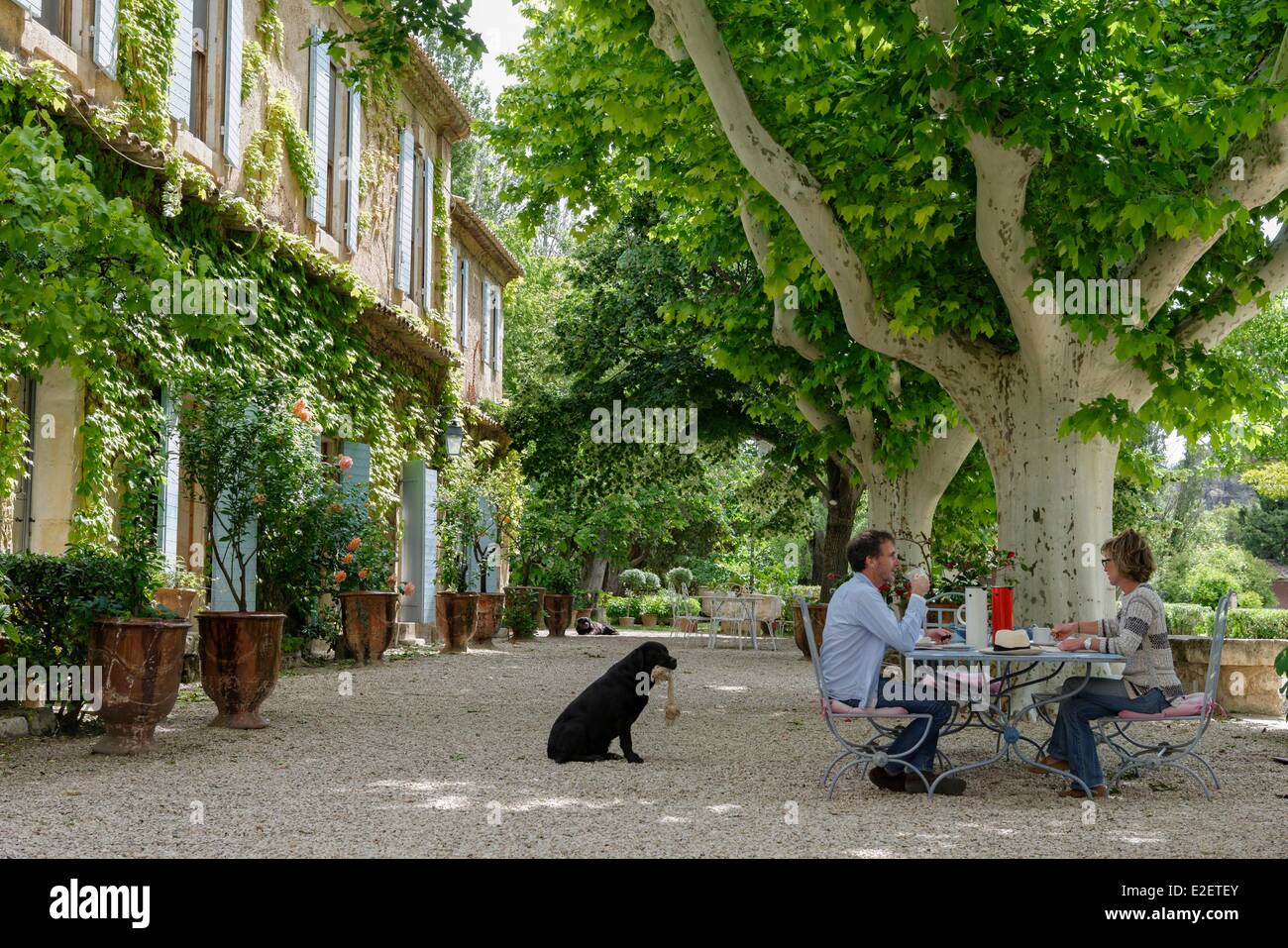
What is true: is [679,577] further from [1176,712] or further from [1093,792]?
[1176,712]

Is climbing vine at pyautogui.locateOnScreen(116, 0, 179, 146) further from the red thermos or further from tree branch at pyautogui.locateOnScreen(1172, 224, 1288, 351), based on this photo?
tree branch at pyautogui.locateOnScreen(1172, 224, 1288, 351)

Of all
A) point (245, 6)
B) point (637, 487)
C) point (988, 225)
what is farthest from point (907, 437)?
point (637, 487)

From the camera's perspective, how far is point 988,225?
29.5 feet

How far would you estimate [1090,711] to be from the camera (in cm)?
648

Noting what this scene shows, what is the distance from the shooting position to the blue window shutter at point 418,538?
17.4 metres

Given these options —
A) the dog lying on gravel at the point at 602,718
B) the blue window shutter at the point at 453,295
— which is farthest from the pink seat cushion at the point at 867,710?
the blue window shutter at the point at 453,295

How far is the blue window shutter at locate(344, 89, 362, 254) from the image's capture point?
50.8 ft

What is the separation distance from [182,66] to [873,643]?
8.42 meters

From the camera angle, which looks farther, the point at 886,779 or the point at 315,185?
the point at 315,185

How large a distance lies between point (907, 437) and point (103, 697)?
8.31 m

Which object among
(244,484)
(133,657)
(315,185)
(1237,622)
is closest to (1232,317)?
(244,484)

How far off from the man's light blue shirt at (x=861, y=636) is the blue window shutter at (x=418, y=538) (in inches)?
455

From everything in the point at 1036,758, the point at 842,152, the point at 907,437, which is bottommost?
the point at 1036,758
